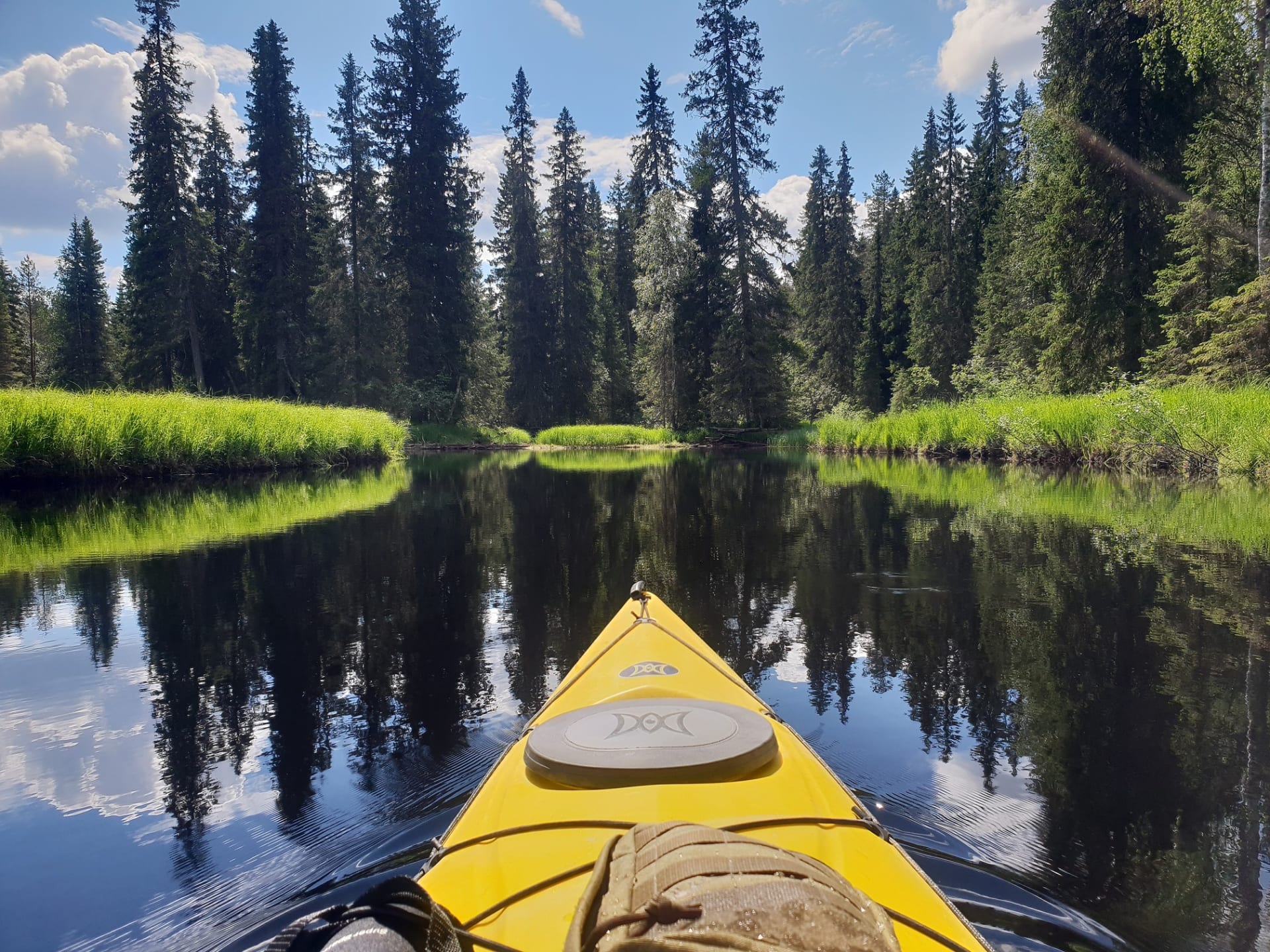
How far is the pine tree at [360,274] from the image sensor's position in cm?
3053

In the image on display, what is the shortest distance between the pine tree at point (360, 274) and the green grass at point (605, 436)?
765 cm

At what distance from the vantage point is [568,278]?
131ft

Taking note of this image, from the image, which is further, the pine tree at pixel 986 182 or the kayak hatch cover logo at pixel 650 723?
the pine tree at pixel 986 182

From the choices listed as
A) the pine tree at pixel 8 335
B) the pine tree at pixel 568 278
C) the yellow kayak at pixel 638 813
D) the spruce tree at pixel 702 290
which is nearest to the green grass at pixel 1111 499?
the yellow kayak at pixel 638 813

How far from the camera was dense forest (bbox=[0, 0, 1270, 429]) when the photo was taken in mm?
17625

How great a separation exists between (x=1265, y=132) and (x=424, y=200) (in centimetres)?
2937

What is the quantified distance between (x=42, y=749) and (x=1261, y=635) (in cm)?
652

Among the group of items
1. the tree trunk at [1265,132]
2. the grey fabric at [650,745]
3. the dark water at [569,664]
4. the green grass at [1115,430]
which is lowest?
the dark water at [569,664]

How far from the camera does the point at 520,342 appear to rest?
3806 cm

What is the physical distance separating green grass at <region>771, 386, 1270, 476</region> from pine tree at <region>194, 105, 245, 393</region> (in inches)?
1244

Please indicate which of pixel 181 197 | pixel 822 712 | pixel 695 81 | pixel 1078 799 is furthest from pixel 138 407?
pixel 695 81

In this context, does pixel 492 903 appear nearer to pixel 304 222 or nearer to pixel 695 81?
pixel 695 81

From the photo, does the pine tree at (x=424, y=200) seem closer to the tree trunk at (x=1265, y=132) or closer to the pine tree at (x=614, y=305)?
the pine tree at (x=614, y=305)

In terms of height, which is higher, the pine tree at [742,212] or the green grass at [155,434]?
the pine tree at [742,212]
